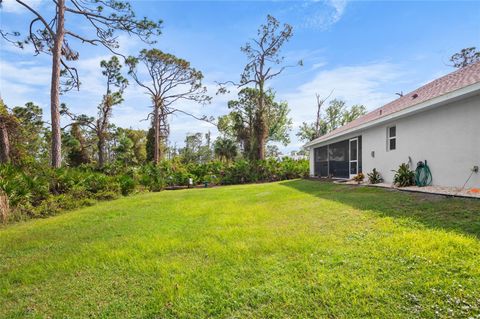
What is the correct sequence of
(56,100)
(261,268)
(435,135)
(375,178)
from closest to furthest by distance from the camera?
1. (261,268)
2. (435,135)
3. (375,178)
4. (56,100)

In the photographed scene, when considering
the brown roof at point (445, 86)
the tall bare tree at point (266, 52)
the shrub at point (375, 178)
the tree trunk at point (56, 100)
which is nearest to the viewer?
the brown roof at point (445, 86)

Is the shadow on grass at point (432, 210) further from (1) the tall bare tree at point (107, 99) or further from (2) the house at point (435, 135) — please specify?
(1) the tall bare tree at point (107, 99)

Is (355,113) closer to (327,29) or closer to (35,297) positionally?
(327,29)

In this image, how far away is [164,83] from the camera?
942 inches

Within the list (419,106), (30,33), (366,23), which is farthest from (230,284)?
(30,33)

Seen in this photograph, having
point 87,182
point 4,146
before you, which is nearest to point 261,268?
point 87,182

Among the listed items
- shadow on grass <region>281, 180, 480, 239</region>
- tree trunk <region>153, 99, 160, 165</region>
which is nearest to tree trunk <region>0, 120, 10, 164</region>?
tree trunk <region>153, 99, 160, 165</region>

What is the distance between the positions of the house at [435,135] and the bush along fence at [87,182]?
880 centimetres

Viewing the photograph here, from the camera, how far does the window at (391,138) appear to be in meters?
8.66

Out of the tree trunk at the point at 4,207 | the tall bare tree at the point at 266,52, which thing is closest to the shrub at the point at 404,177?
the tree trunk at the point at 4,207

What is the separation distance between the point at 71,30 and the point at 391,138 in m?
14.9

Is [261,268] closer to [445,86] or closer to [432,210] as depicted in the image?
[432,210]

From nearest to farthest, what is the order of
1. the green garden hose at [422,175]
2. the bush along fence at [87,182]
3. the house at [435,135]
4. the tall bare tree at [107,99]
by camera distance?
the house at [435,135] < the bush along fence at [87,182] < the green garden hose at [422,175] < the tall bare tree at [107,99]

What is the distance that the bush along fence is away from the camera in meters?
6.84
